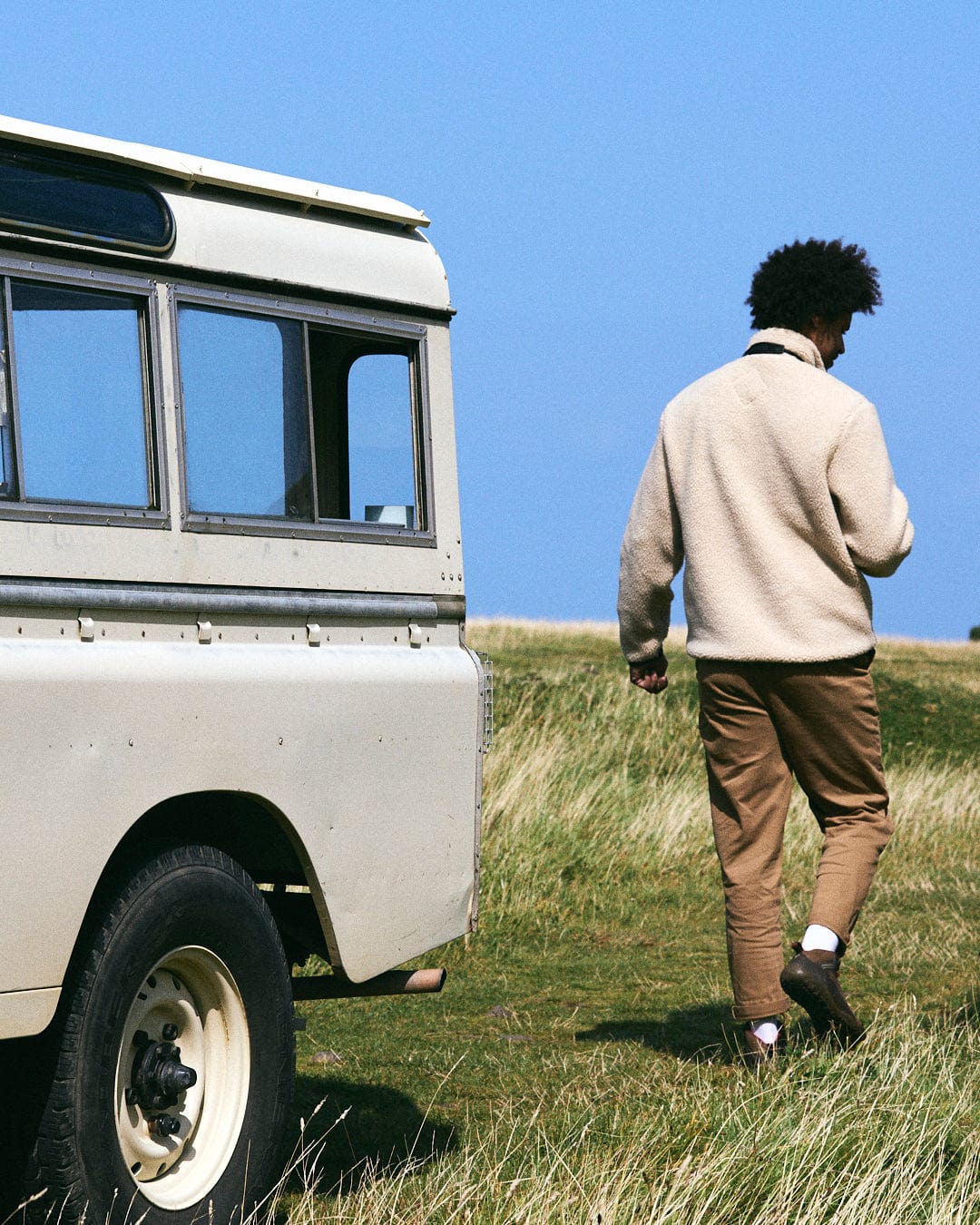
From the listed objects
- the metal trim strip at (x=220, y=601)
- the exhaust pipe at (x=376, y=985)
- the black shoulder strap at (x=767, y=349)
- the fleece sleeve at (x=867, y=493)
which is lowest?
the exhaust pipe at (x=376, y=985)

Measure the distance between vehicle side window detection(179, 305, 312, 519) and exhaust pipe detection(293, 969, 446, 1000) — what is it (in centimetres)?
130

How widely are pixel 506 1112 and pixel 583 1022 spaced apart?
174 cm

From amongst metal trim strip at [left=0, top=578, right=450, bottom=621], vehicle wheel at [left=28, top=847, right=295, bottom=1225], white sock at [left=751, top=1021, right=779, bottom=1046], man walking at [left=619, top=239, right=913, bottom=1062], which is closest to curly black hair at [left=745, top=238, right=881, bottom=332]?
man walking at [left=619, top=239, right=913, bottom=1062]

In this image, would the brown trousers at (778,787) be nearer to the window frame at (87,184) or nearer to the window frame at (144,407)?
the window frame at (144,407)

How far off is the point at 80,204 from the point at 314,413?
0.95 meters

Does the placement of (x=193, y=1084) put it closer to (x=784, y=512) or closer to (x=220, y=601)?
(x=220, y=601)

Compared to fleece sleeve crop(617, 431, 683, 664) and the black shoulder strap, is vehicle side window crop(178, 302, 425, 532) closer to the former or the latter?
fleece sleeve crop(617, 431, 683, 664)

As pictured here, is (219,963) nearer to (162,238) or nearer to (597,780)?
(162,238)

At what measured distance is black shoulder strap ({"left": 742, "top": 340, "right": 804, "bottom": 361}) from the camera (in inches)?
237

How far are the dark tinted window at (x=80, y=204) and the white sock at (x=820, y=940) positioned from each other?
3.03 metres

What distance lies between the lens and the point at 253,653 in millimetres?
4367

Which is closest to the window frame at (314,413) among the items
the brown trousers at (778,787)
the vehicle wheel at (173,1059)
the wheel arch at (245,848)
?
the wheel arch at (245,848)

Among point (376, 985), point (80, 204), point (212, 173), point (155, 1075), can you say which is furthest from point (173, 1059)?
point (212, 173)

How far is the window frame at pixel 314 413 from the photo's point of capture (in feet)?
14.3
